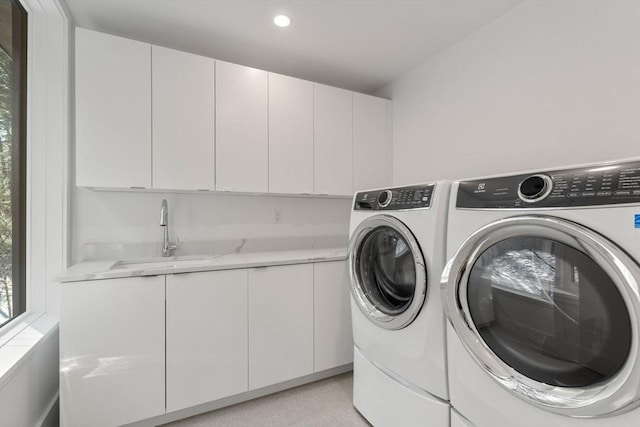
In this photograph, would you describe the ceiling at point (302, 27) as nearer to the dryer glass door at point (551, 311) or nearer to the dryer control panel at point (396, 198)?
the dryer control panel at point (396, 198)

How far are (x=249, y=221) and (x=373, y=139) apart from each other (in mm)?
1303

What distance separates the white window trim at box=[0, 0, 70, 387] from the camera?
159 cm

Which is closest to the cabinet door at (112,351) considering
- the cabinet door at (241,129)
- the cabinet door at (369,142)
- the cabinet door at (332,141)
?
the cabinet door at (241,129)

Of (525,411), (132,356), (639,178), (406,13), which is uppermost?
(406,13)

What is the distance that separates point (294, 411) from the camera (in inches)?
66.6

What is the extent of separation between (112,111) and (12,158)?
0.53 m

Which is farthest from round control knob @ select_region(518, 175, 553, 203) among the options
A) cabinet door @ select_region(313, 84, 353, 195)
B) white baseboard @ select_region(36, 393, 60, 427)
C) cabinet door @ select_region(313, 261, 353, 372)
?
white baseboard @ select_region(36, 393, 60, 427)

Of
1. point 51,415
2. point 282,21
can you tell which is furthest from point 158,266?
point 282,21

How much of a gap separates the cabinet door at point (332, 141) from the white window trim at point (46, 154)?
1.60 meters

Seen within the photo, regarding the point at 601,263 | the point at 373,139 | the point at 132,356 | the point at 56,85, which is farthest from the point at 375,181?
the point at 56,85

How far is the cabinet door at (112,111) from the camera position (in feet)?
5.32

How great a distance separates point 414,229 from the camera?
48.7 inches

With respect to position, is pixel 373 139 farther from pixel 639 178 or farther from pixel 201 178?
pixel 639 178

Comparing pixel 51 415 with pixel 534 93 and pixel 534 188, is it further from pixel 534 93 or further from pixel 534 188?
pixel 534 93
